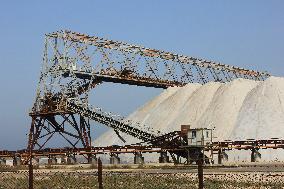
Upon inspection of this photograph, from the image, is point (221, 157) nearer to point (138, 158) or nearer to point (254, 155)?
point (254, 155)

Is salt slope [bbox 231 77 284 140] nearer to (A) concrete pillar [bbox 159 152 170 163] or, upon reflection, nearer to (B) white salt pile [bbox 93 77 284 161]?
(B) white salt pile [bbox 93 77 284 161]

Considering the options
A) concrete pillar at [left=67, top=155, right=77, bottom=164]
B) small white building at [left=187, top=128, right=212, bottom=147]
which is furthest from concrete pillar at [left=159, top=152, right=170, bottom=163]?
concrete pillar at [left=67, top=155, right=77, bottom=164]

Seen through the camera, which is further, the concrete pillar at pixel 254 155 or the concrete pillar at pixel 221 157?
the concrete pillar at pixel 254 155

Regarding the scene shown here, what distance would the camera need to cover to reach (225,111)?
88.0 metres

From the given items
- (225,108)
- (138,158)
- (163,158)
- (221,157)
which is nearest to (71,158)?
(138,158)

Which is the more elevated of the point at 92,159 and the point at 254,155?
the point at 254,155

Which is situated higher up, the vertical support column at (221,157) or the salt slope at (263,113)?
the salt slope at (263,113)

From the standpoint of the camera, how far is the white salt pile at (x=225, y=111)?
74.7 meters

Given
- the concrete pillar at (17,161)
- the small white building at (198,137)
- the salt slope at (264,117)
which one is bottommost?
the concrete pillar at (17,161)

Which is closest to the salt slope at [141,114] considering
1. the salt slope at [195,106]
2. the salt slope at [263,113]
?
the salt slope at [195,106]

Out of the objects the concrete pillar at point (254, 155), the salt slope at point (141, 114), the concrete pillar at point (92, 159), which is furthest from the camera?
the salt slope at point (141, 114)

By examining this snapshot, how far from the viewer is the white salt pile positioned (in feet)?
245

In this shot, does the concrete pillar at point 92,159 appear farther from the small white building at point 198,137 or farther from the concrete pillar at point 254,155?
the concrete pillar at point 254,155

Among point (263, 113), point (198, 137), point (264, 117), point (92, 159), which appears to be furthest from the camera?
point (263, 113)
